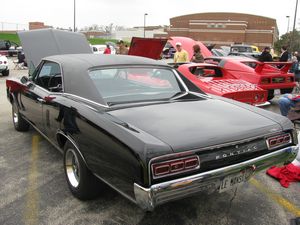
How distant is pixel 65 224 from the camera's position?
9.69ft

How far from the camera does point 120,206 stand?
328 cm

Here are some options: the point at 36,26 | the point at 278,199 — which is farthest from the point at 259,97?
the point at 36,26

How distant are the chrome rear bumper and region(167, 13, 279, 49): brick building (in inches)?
3008

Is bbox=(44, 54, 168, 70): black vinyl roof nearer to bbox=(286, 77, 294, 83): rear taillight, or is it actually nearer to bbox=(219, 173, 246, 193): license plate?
bbox=(219, 173, 246, 193): license plate

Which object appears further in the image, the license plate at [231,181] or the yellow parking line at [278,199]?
the yellow parking line at [278,199]

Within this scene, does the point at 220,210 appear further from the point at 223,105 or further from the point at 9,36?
the point at 9,36

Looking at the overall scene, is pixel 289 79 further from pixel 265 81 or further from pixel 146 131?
pixel 146 131

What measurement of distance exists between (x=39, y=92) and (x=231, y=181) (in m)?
2.82

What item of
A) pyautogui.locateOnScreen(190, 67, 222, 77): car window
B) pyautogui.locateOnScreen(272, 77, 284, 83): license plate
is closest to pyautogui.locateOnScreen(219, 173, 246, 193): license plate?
pyautogui.locateOnScreen(190, 67, 222, 77): car window

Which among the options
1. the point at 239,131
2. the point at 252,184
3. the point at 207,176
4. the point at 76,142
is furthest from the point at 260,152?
the point at 76,142

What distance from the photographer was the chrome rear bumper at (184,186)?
2.30 meters

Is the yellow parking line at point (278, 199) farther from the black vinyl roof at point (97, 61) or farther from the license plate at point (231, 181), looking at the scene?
the black vinyl roof at point (97, 61)

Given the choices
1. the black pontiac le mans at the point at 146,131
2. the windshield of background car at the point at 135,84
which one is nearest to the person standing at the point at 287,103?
the black pontiac le mans at the point at 146,131

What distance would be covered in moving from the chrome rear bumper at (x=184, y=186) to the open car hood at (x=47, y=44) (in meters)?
6.33
